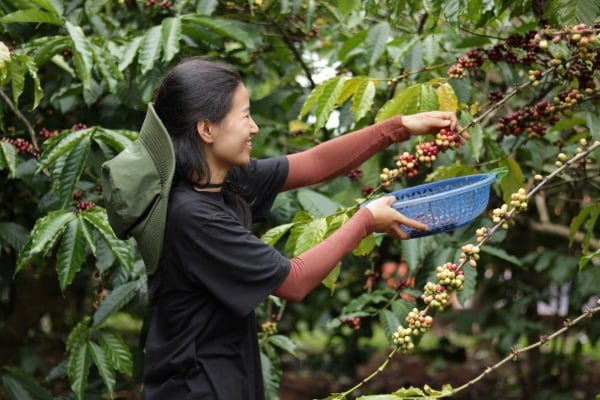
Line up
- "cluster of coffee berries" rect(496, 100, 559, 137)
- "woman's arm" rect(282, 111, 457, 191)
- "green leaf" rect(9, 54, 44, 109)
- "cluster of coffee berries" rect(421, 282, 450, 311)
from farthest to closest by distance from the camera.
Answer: "green leaf" rect(9, 54, 44, 109) < "cluster of coffee berries" rect(496, 100, 559, 137) < "woman's arm" rect(282, 111, 457, 191) < "cluster of coffee berries" rect(421, 282, 450, 311)

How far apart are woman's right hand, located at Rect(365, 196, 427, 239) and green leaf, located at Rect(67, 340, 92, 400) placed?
1.26 metres

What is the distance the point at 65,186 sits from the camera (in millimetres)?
2887

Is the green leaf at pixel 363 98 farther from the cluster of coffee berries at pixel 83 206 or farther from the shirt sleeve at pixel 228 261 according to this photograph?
the cluster of coffee berries at pixel 83 206

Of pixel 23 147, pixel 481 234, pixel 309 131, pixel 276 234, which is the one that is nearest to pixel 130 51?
pixel 23 147

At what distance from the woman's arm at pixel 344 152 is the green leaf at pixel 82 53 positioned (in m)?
0.74

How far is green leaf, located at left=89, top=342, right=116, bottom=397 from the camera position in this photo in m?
3.01

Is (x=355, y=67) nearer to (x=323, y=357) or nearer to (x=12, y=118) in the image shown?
(x=12, y=118)

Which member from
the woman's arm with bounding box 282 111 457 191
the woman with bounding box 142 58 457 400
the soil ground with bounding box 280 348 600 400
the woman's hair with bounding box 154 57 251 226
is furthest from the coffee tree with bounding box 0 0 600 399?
the soil ground with bounding box 280 348 600 400

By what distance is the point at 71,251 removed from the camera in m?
2.78

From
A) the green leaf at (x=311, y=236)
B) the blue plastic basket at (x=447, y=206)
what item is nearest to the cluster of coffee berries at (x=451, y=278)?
the blue plastic basket at (x=447, y=206)

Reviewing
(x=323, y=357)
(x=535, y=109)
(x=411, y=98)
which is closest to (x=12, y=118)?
(x=411, y=98)

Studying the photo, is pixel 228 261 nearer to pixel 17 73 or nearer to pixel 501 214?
pixel 501 214

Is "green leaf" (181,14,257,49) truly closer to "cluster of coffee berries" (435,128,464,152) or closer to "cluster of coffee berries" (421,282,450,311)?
"cluster of coffee berries" (435,128,464,152)

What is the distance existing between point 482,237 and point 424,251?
1.02 m
